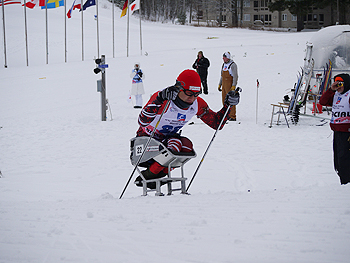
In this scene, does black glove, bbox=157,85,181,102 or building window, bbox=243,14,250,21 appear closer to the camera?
black glove, bbox=157,85,181,102

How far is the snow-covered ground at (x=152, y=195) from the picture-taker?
2.67 m

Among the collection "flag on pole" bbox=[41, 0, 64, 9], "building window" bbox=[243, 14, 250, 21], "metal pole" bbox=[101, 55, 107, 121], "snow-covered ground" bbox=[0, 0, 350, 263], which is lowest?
"snow-covered ground" bbox=[0, 0, 350, 263]

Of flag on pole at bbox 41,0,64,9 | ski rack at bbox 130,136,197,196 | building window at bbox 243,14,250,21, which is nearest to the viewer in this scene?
ski rack at bbox 130,136,197,196

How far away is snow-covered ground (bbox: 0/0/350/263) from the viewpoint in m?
2.67

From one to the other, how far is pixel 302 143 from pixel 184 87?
513 cm

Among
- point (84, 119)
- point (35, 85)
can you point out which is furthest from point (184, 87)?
point (35, 85)

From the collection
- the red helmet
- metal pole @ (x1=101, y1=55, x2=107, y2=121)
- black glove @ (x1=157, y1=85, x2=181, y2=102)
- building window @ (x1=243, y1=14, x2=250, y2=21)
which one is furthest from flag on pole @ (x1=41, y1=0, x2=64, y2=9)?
building window @ (x1=243, y1=14, x2=250, y2=21)

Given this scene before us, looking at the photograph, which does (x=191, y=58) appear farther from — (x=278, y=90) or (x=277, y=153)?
(x=277, y=153)

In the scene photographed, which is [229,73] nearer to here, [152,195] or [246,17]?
[152,195]

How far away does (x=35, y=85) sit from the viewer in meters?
19.4

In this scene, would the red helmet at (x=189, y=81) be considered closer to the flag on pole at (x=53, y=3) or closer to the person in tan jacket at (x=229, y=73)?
the person in tan jacket at (x=229, y=73)

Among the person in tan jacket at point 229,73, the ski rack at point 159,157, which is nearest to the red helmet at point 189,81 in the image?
the ski rack at point 159,157

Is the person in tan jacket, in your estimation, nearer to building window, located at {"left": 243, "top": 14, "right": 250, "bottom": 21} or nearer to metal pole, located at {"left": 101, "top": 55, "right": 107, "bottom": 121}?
metal pole, located at {"left": 101, "top": 55, "right": 107, "bottom": 121}

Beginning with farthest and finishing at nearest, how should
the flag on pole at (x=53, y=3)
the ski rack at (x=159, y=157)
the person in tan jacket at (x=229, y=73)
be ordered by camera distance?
the flag on pole at (x=53, y=3)
the person in tan jacket at (x=229, y=73)
the ski rack at (x=159, y=157)
